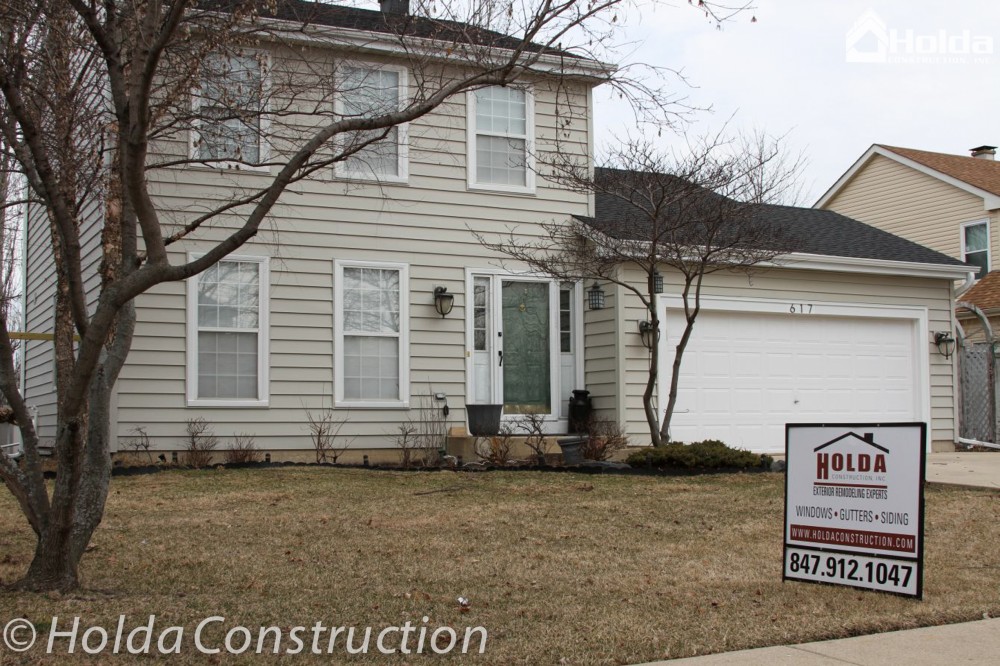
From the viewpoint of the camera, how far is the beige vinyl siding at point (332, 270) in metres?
12.4

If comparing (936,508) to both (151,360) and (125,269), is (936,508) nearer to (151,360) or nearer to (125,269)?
(125,269)

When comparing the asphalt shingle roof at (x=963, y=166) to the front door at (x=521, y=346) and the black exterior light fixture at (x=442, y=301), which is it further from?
the black exterior light fixture at (x=442, y=301)

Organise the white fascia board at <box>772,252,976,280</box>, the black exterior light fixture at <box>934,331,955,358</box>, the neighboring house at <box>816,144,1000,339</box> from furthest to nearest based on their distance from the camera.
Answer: the neighboring house at <box>816,144,1000,339</box>, the black exterior light fixture at <box>934,331,955,358</box>, the white fascia board at <box>772,252,976,280</box>

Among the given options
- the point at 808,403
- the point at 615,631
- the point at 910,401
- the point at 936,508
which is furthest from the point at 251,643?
the point at 910,401

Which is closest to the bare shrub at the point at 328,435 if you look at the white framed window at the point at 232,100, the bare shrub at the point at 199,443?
the bare shrub at the point at 199,443

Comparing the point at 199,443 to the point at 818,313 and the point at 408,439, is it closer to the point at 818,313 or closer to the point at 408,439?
the point at 408,439

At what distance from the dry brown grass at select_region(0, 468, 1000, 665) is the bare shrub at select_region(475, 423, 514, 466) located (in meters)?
1.99

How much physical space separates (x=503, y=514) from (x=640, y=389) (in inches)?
222

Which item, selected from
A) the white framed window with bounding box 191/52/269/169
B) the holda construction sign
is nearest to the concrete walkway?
the holda construction sign

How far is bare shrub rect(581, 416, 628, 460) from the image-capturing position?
1309 centimetres

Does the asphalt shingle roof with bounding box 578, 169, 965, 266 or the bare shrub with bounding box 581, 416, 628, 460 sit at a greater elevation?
the asphalt shingle roof with bounding box 578, 169, 965, 266

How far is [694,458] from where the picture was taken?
1190 cm

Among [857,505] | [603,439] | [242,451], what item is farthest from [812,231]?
[857,505]

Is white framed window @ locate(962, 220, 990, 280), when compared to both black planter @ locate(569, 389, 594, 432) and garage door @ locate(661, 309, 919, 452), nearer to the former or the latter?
garage door @ locate(661, 309, 919, 452)
